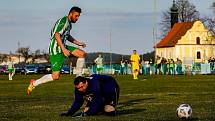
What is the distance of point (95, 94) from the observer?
1048 centimetres

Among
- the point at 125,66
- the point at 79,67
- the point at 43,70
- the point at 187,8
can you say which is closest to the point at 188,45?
the point at 187,8

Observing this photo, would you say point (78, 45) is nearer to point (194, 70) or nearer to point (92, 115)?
point (92, 115)

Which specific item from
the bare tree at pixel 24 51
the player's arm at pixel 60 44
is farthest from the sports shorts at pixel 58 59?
the bare tree at pixel 24 51

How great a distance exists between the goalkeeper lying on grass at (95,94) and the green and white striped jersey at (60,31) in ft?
6.71

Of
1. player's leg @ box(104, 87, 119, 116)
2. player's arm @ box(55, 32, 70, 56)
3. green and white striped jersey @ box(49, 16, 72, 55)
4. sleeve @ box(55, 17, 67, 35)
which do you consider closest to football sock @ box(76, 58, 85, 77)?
green and white striped jersey @ box(49, 16, 72, 55)

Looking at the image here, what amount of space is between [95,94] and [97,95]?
0.20 ft

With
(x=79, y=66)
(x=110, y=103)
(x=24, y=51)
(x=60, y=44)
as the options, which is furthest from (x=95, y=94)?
(x=24, y=51)

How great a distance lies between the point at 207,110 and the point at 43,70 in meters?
86.1

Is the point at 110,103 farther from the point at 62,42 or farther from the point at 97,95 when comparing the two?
the point at 62,42

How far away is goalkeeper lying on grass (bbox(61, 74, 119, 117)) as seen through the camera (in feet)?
34.1

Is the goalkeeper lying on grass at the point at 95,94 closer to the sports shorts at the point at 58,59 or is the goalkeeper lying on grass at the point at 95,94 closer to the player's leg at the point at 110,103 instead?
the player's leg at the point at 110,103

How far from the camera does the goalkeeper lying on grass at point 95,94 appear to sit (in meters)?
10.4

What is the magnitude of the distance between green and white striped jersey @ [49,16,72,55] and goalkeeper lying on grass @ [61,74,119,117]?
2046mm

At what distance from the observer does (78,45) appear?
1334 centimetres
